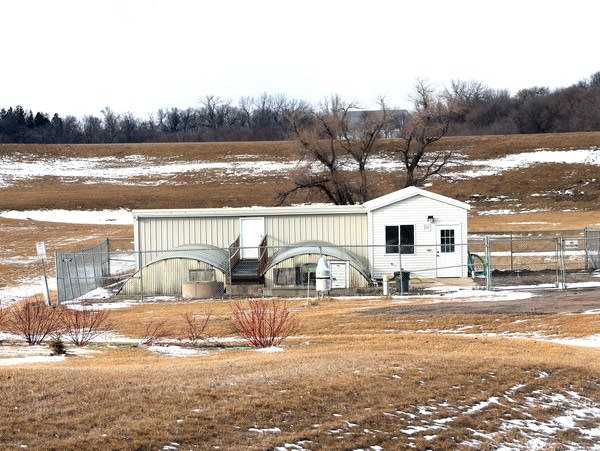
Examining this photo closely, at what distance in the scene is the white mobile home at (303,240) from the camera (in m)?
32.1

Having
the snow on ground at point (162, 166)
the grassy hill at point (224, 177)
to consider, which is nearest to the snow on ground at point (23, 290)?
the grassy hill at point (224, 177)

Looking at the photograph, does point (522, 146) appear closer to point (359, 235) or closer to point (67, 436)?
point (359, 235)

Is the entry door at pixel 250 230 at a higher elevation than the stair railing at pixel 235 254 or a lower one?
higher

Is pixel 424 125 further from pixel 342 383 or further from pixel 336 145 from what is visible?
pixel 342 383

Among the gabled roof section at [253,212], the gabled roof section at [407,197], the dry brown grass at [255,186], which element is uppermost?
the dry brown grass at [255,186]

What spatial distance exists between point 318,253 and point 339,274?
1.22 meters

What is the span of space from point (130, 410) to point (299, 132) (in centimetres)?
4654

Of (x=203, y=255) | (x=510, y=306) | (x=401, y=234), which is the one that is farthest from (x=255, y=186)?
(x=510, y=306)

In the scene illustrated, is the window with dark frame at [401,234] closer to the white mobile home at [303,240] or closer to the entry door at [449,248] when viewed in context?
the white mobile home at [303,240]

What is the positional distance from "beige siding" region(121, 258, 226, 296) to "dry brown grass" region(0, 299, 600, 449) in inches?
587

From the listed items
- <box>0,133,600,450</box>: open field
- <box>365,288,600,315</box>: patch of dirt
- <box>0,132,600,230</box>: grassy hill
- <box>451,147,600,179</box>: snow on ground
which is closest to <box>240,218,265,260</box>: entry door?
<box>0,133,600,450</box>: open field

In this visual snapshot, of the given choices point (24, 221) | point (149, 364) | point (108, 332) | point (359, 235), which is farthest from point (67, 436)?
point (24, 221)

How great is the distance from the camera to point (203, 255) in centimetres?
3247

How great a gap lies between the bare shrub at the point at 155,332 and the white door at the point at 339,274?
356 inches
